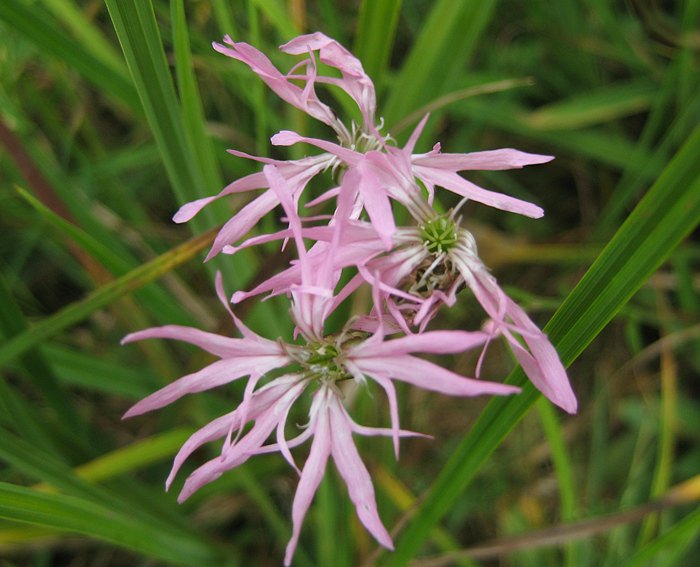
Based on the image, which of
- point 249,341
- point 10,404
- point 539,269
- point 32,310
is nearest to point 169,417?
point 10,404

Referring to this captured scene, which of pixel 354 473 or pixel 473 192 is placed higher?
pixel 473 192

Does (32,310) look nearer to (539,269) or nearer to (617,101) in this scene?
(539,269)

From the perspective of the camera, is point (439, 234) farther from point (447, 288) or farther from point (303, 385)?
point (303, 385)

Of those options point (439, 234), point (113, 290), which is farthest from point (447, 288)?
point (113, 290)

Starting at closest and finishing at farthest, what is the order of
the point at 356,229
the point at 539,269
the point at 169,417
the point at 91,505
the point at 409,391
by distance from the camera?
the point at 356,229 < the point at 91,505 < the point at 169,417 < the point at 409,391 < the point at 539,269

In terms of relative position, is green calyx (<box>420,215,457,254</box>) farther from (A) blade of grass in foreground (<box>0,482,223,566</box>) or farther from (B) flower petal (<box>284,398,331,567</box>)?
(A) blade of grass in foreground (<box>0,482,223,566</box>)

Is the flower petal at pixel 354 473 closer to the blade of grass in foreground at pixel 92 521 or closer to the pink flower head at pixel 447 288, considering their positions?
the pink flower head at pixel 447 288

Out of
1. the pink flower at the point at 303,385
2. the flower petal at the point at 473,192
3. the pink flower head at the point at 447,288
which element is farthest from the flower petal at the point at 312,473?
the flower petal at the point at 473,192
